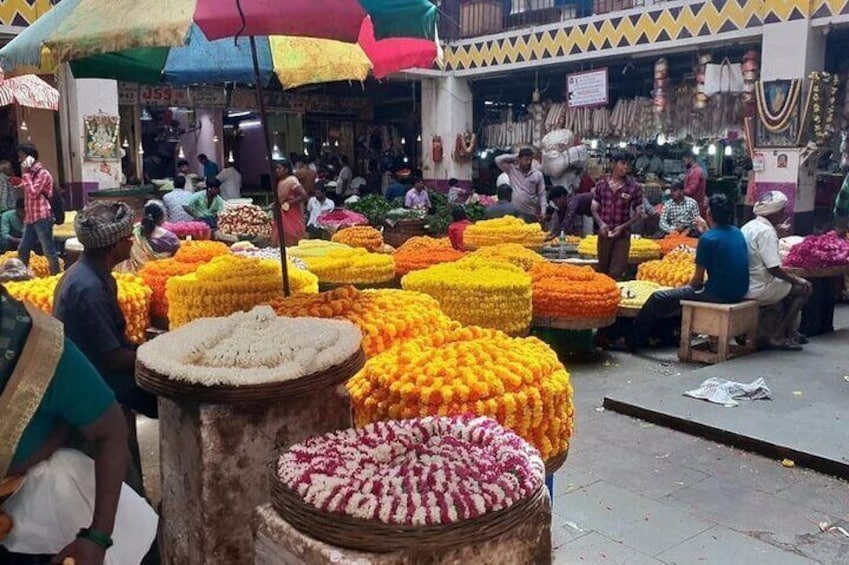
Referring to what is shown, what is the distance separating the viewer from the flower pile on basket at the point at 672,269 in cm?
686

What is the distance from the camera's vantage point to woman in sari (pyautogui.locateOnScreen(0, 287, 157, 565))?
5.32 feet

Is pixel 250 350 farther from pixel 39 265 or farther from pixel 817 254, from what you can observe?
pixel 39 265

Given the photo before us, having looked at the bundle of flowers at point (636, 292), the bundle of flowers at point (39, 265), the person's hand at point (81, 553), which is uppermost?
the person's hand at point (81, 553)

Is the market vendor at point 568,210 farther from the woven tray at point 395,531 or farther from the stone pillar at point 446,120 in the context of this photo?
the woven tray at point 395,531

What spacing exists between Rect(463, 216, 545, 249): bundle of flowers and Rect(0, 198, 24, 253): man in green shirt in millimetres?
5294

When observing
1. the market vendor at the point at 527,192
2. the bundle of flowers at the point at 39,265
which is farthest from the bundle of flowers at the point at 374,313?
Result: the market vendor at the point at 527,192

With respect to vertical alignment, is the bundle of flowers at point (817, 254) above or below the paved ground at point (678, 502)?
above

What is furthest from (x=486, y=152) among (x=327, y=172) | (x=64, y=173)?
(x=64, y=173)

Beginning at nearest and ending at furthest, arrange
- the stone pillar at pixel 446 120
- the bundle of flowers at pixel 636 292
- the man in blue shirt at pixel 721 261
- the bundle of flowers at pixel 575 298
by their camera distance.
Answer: the bundle of flowers at pixel 575 298 < the man in blue shirt at pixel 721 261 < the bundle of flowers at pixel 636 292 < the stone pillar at pixel 446 120

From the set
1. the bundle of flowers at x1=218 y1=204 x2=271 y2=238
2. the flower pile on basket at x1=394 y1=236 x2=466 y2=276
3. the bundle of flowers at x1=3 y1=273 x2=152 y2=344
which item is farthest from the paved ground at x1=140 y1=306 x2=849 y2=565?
the bundle of flowers at x1=218 y1=204 x2=271 y2=238

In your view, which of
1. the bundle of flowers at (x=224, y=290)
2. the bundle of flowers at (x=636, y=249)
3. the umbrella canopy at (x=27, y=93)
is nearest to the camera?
the bundle of flowers at (x=224, y=290)

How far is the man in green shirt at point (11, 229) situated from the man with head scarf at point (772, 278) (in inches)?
310

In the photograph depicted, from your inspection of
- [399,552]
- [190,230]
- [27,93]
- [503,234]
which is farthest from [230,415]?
[27,93]

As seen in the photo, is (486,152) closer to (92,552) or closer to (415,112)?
(415,112)
